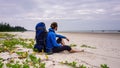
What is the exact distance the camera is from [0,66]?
18.3ft

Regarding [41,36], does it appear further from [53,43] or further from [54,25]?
[54,25]

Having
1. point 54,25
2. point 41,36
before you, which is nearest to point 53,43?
point 41,36

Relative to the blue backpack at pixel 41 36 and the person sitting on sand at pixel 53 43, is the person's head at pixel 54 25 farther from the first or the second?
the blue backpack at pixel 41 36

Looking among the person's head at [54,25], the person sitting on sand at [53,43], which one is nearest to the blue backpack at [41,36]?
the person sitting on sand at [53,43]

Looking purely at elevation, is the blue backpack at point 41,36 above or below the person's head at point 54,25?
below

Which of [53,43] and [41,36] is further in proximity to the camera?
[41,36]

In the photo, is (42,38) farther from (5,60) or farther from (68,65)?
(68,65)

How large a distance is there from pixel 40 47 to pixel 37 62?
84.3 inches

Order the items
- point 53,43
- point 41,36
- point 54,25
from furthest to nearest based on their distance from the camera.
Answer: point 41,36 < point 53,43 < point 54,25

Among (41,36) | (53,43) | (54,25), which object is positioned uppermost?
(54,25)

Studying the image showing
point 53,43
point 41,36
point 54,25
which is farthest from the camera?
point 41,36

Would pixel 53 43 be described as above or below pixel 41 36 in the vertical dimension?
below

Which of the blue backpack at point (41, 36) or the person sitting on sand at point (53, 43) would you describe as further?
the blue backpack at point (41, 36)

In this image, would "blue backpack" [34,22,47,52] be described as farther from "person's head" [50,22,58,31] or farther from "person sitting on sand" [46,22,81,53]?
"person's head" [50,22,58,31]
